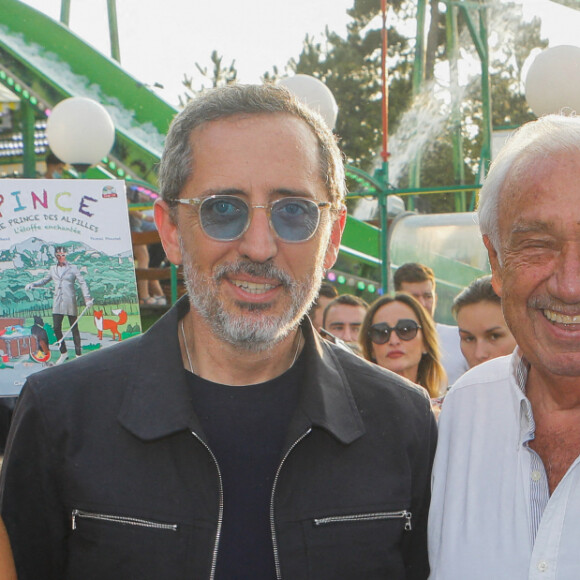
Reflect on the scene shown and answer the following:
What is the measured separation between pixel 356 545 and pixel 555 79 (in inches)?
220

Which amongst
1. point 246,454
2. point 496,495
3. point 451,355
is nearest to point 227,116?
point 246,454

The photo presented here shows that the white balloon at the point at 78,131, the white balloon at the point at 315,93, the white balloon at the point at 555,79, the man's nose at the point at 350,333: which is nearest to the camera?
the man's nose at the point at 350,333

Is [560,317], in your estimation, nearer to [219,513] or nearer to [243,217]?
[243,217]

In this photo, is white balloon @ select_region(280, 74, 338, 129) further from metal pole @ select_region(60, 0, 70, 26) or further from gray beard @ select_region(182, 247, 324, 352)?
metal pole @ select_region(60, 0, 70, 26)

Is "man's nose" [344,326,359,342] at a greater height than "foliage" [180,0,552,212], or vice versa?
"foliage" [180,0,552,212]

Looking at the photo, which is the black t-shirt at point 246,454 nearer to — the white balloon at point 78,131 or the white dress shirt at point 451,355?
the white dress shirt at point 451,355

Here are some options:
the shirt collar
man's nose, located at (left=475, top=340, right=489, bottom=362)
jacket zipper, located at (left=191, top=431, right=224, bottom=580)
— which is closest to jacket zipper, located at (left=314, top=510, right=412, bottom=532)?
jacket zipper, located at (left=191, top=431, right=224, bottom=580)

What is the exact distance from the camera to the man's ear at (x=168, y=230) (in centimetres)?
260

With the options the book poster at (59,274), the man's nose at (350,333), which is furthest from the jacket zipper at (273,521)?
the man's nose at (350,333)

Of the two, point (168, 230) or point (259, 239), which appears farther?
point (168, 230)

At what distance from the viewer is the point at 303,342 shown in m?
2.72

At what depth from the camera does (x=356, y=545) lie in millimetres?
2410

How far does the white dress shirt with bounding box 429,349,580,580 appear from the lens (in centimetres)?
211

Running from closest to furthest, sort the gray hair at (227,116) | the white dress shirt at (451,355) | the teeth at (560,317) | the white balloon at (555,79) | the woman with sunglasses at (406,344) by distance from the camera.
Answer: the teeth at (560,317) < the gray hair at (227,116) < the woman with sunglasses at (406,344) < the white dress shirt at (451,355) < the white balloon at (555,79)
